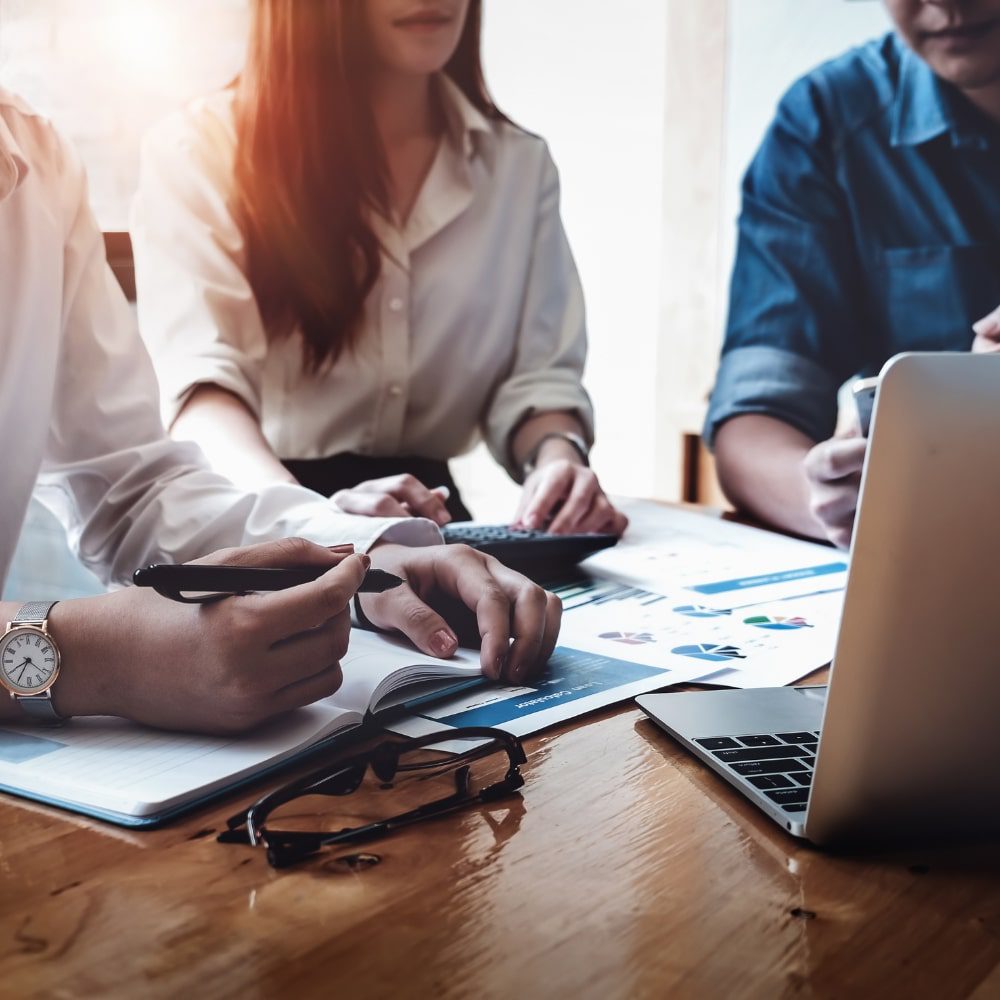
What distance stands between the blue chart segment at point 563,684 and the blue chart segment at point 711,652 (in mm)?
46

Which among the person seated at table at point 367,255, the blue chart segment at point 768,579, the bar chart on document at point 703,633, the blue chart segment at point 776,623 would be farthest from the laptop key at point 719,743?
the person seated at table at point 367,255

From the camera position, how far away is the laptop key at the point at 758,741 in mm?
523

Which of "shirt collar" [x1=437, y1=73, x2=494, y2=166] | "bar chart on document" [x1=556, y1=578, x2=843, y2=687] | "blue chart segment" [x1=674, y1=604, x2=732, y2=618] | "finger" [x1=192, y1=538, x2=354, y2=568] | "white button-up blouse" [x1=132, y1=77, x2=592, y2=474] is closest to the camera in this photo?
"finger" [x1=192, y1=538, x2=354, y2=568]

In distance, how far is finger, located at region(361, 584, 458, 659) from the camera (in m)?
0.65

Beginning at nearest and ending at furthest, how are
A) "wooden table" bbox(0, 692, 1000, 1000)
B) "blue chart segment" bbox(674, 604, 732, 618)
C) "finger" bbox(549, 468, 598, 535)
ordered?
"wooden table" bbox(0, 692, 1000, 1000)
"blue chart segment" bbox(674, 604, 732, 618)
"finger" bbox(549, 468, 598, 535)

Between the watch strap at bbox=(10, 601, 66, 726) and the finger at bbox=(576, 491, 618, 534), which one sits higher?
the watch strap at bbox=(10, 601, 66, 726)

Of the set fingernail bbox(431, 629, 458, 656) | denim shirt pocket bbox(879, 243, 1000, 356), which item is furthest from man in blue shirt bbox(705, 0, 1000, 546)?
fingernail bbox(431, 629, 458, 656)

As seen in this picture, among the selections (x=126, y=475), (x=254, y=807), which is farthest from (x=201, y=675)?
(x=126, y=475)

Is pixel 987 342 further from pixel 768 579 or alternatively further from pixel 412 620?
pixel 412 620

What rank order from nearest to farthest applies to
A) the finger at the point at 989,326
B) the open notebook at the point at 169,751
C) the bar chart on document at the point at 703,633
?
the open notebook at the point at 169,751
the bar chart on document at the point at 703,633
the finger at the point at 989,326

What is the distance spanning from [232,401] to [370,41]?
576 mm

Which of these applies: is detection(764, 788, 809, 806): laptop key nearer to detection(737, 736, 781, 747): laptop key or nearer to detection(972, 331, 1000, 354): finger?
detection(737, 736, 781, 747): laptop key

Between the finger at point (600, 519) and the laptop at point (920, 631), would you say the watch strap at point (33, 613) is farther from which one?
the finger at point (600, 519)

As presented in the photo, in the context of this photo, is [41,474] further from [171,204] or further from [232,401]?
[171,204]
